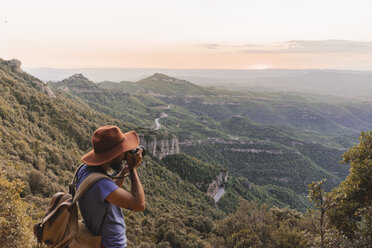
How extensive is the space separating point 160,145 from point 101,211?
68.4m

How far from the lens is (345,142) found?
190m

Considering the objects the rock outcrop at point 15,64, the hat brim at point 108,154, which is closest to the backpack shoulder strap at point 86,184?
the hat brim at point 108,154

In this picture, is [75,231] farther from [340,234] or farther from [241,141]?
[241,141]

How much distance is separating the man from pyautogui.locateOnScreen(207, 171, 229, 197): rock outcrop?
69.6m

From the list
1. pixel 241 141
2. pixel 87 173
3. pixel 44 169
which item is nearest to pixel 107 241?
pixel 87 173

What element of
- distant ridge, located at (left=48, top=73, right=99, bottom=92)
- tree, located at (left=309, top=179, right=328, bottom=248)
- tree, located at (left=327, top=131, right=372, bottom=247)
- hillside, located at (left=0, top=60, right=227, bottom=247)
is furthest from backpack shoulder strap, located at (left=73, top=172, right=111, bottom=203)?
distant ridge, located at (left=48, top=73, right=99, bottom=92)

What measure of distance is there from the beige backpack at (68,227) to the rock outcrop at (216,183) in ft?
229

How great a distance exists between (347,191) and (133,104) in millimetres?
171743

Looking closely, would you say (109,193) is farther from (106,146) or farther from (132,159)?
(106,146)

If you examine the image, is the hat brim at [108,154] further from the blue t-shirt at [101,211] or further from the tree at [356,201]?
the tree at [356,201]

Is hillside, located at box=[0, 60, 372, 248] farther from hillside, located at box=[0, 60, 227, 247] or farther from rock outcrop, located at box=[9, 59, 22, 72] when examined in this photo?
rock outcrop, located at box=[9, 59, 22, 72]

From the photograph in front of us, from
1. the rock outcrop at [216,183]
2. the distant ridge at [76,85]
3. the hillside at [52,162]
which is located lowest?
the rock outcrop at [216,183]

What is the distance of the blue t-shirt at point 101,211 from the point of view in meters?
3.54

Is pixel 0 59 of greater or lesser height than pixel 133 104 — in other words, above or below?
above
